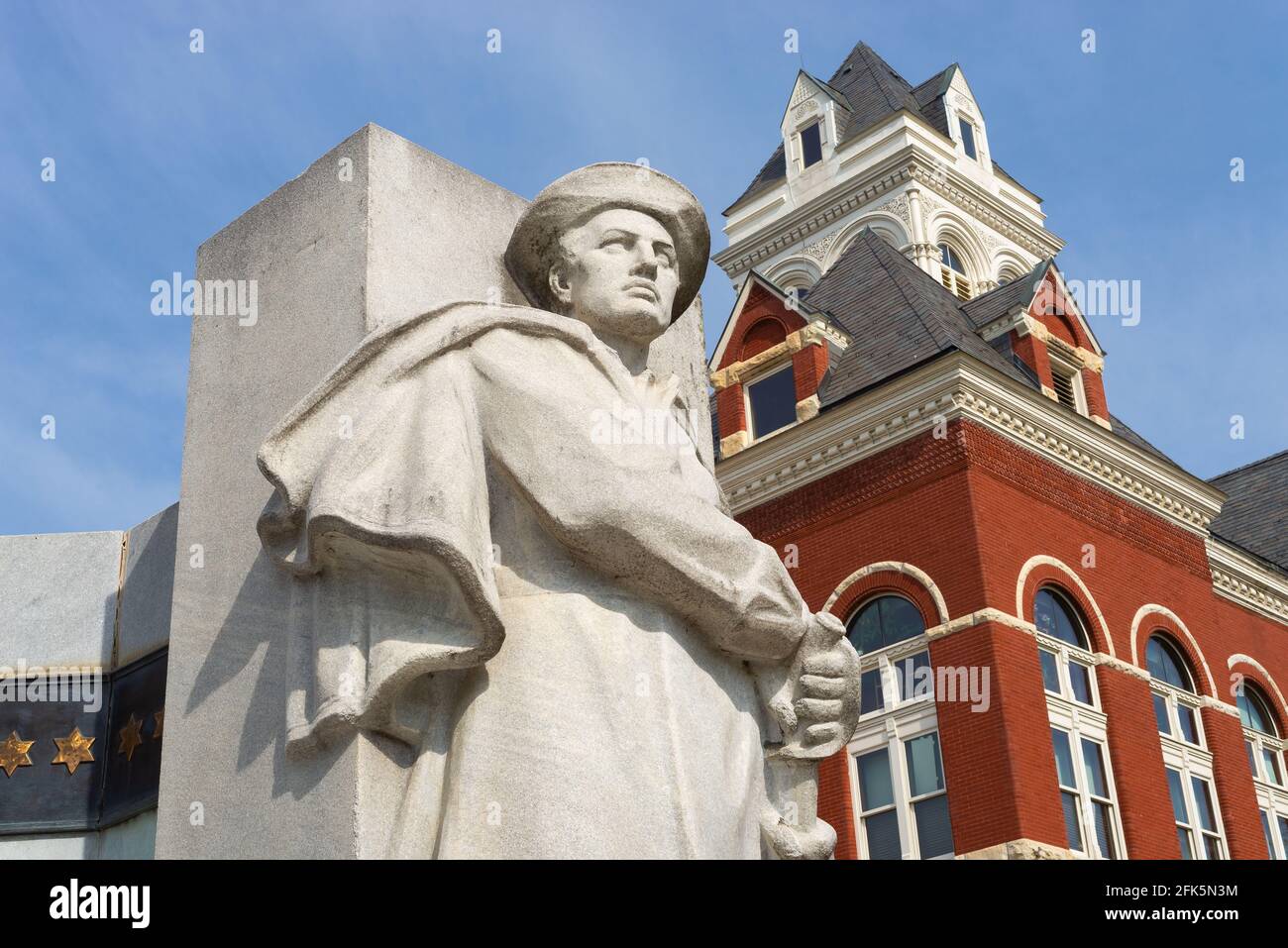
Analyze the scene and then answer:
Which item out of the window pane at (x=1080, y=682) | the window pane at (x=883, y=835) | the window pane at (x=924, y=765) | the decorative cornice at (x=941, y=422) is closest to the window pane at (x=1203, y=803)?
the window pane at (x=1080, y=682)

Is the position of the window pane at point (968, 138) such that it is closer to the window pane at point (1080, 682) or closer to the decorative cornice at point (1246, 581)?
the decorative cornice at point (1246, 581)

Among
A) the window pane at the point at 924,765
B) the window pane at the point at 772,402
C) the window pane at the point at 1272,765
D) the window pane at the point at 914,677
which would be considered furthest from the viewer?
the window pane at the point at 1272,765

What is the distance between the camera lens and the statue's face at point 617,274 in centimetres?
430

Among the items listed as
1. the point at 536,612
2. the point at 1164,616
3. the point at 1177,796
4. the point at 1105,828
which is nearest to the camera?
the point at 536,612

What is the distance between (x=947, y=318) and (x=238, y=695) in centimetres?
2363

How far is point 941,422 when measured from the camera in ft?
77.0

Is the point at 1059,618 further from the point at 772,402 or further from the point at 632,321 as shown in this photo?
the point at 632,321

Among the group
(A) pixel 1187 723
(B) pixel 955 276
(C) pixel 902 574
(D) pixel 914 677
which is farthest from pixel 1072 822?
(B) pixel 955 276

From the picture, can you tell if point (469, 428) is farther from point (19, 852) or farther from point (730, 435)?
point (730, 435)

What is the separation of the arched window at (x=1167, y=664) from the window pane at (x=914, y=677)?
448 cm

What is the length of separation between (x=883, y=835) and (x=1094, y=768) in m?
3.18

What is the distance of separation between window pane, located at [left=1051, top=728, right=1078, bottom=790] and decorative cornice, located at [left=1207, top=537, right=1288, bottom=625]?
751 centimetres

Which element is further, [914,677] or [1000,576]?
[914,677]
